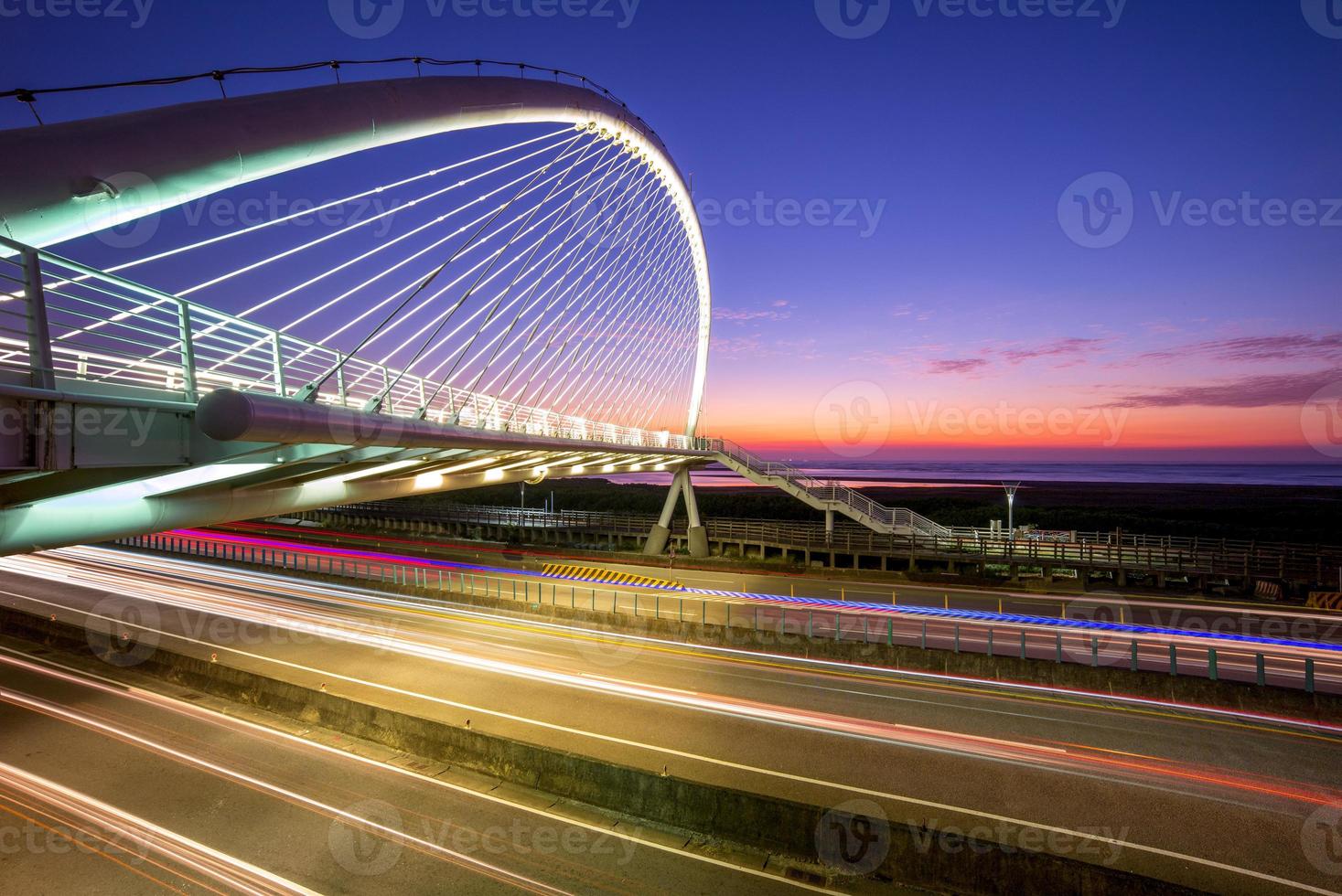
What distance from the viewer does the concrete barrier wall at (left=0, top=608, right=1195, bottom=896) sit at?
6.30 m

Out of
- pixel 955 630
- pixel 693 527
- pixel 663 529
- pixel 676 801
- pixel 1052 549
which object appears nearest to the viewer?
pixel 676 801

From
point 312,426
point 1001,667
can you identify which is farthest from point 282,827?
point 1001,667

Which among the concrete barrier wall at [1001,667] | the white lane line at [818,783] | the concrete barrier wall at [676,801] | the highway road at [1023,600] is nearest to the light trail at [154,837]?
the concrete barrier wall at [676,801]

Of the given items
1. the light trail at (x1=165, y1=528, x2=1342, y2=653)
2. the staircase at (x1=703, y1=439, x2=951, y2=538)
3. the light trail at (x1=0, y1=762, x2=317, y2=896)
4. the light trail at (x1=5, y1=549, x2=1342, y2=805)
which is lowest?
the light trail at (x1=165, y1=528, x2=1342, y2=653)

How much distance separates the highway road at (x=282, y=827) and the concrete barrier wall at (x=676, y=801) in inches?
10.7

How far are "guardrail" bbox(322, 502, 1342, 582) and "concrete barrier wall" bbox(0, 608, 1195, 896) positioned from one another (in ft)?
69.2

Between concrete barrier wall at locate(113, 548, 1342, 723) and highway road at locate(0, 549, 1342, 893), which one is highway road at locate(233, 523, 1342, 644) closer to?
concrete barrier wall at locate(113, 548, 1342, 723)

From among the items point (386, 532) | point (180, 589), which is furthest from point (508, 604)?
point (386, 532)

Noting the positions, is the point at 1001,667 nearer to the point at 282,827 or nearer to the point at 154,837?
the point at 282,827

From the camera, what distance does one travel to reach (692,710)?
37.3 feet

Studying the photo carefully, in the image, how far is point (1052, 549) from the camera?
2578 cm

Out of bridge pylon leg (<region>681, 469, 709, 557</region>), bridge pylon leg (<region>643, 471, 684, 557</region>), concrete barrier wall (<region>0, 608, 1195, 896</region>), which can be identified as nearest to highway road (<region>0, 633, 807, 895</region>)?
concrete barrier wall (<region>0, 608, 1195, 896</region>)

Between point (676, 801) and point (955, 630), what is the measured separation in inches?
353

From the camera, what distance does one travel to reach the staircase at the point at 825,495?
30.3 m
